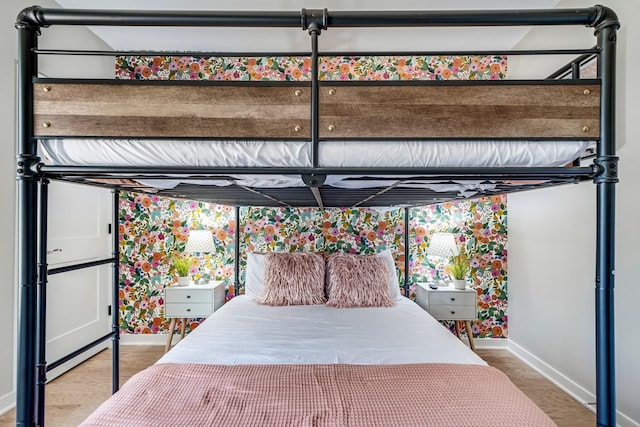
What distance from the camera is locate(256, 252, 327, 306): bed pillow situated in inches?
115

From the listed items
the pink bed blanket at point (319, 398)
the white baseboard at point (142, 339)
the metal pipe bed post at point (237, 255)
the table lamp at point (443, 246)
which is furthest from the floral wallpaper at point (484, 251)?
the white baseboard at point (142, 339)

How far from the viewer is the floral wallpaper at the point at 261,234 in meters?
3.59

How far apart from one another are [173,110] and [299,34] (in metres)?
2.26

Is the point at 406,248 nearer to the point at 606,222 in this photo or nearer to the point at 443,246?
the point at 443,246

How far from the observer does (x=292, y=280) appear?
298 cm

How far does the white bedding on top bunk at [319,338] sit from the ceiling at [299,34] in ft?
7.55

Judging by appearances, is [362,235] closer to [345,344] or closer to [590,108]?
[345,344]

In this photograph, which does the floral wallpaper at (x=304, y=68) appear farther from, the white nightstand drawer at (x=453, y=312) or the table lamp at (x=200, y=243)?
the white nightstand drawer at (x=453, y=312)

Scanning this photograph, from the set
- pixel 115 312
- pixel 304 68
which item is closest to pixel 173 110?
pixel 115 312

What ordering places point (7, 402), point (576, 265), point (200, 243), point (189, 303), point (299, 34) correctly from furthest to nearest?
1. point (200, 243)
2. point (189, 303)
3. point (299, 34)
4. point (576, 265)
5. point (7, 402)

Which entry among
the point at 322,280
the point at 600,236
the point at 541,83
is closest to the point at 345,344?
the point at 322,280

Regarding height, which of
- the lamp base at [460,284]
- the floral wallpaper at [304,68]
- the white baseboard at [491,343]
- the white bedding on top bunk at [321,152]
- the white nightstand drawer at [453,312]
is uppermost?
the floral wallpaper at [304,68]

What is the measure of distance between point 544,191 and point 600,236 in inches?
80.1

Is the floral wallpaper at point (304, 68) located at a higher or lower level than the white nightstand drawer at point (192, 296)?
higher
